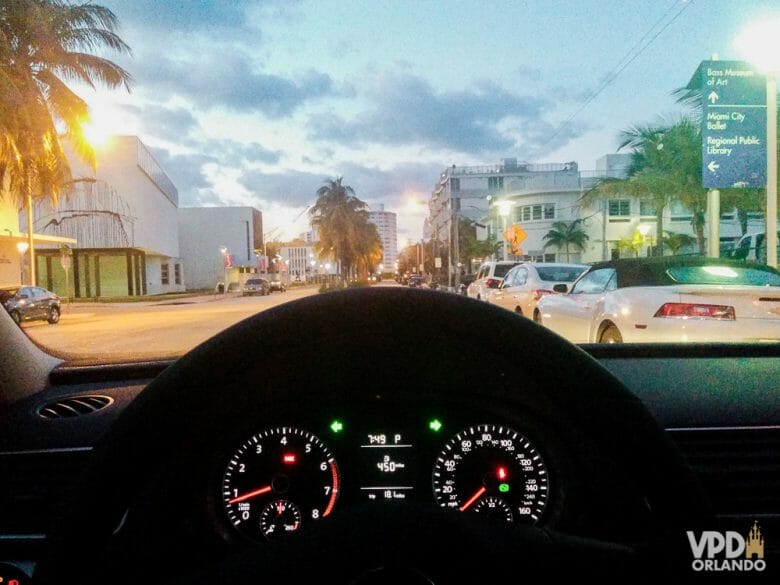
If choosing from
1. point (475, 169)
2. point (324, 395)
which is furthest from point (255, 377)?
point (475, 169)

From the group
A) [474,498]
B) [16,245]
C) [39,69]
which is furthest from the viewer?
[39,69]

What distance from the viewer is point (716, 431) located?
2195 mm

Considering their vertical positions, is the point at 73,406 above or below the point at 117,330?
above

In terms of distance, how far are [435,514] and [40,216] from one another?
1684 cm

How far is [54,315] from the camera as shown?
44.5 feet

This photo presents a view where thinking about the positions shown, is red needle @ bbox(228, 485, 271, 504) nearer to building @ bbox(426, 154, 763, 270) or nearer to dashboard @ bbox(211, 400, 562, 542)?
dashboard @ bbox(211, 400, 562, 542)

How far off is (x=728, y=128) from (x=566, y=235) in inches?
1725

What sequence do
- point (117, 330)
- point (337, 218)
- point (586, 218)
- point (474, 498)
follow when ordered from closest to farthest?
point (474, 498) < point (117, 330) < point (586, 218) < point (337, 218)

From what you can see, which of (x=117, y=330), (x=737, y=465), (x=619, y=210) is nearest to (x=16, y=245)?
(x=117, y=330)

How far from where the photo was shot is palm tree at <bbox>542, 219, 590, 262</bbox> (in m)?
57.1

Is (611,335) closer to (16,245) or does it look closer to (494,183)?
(16,245)

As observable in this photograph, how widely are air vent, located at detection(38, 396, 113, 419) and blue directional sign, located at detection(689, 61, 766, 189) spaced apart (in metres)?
13.9

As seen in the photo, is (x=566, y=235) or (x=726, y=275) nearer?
(x=726, y=275)

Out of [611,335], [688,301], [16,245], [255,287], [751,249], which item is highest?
[16,245]
